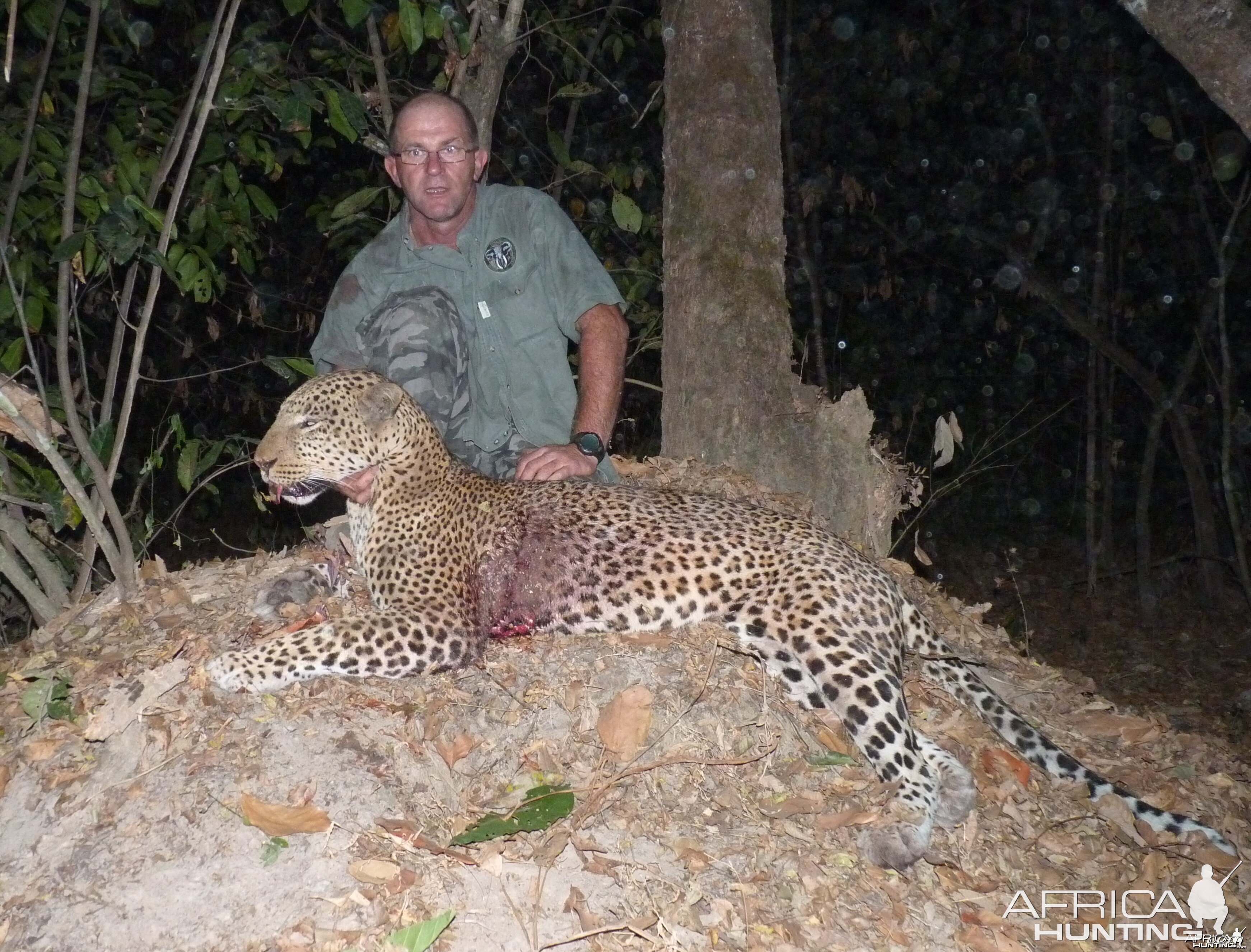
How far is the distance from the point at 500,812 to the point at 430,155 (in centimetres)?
394

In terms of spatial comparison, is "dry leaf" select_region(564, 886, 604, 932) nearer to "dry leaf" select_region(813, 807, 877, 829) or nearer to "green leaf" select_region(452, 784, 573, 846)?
"green leaf" select_region(452, 784, 573, 846)

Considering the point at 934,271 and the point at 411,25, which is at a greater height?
the point at 411,25

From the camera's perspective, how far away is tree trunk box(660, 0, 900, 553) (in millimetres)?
7305

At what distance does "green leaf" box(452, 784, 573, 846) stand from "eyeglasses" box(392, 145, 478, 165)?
3.86 metres

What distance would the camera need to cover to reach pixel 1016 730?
18.0 ft

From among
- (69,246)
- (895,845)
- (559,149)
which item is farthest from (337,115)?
(895,845)

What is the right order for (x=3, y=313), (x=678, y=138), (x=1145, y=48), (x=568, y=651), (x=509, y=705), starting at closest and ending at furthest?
(x=509, y=705), (x=568, y=651), (x=3, y=313), (x=678, y=138), (x=1145, y=48)

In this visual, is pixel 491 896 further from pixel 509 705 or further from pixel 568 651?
pixel 568 651

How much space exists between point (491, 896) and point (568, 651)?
1.49 meters

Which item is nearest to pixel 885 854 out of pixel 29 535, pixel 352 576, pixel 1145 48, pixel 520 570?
pixel 520 570

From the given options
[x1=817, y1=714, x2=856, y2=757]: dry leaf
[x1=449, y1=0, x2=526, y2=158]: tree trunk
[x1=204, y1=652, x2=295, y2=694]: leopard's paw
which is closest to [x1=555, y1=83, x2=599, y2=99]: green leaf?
[x1=449, y1=0, x2=526, y2=158]: tree trunk

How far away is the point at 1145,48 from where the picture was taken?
44.5 feet

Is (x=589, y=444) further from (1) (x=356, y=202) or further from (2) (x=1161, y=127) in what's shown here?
(2) (x=1161, y=127)

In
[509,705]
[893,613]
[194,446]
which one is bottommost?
[509,705]
